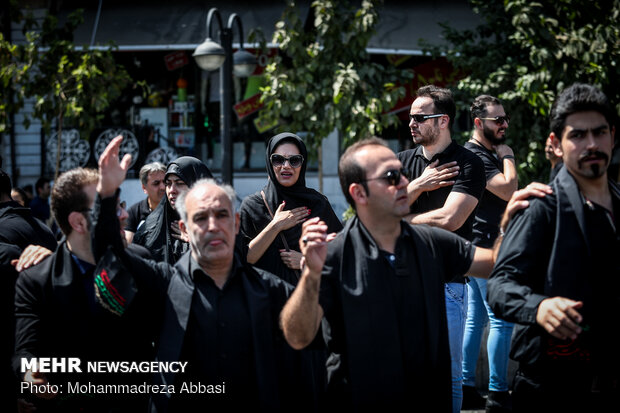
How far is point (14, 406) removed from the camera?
399 centimetres

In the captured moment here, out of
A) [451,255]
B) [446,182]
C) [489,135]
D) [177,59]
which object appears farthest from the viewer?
[177,59]

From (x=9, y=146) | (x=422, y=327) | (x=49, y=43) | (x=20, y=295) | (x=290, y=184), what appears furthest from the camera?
(x=9, y=146)

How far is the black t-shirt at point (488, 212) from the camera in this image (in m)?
5.29

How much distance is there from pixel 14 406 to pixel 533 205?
3.03m

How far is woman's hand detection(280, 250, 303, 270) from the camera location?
486 centimetres

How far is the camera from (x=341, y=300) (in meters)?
3.07

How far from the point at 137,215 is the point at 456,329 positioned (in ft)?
11.4

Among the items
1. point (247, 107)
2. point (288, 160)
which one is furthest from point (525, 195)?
point (247, 107)

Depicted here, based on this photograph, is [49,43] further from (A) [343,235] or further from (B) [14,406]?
(A) [343,235]

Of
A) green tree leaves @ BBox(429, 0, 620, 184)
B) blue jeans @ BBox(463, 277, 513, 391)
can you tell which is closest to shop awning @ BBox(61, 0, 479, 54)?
green tree leaves @ BBox(429, 0, 620, 184)

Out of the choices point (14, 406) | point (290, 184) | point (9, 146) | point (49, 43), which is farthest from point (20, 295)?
point (9, 146)

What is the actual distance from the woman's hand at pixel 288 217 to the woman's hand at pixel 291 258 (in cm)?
19

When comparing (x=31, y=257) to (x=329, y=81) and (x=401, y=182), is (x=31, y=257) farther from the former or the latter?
(x=329, y=81)

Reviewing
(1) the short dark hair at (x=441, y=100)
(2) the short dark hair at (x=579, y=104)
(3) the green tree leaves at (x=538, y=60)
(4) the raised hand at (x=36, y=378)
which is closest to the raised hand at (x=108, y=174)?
(4) the raised hand at (x=36, y=378)
